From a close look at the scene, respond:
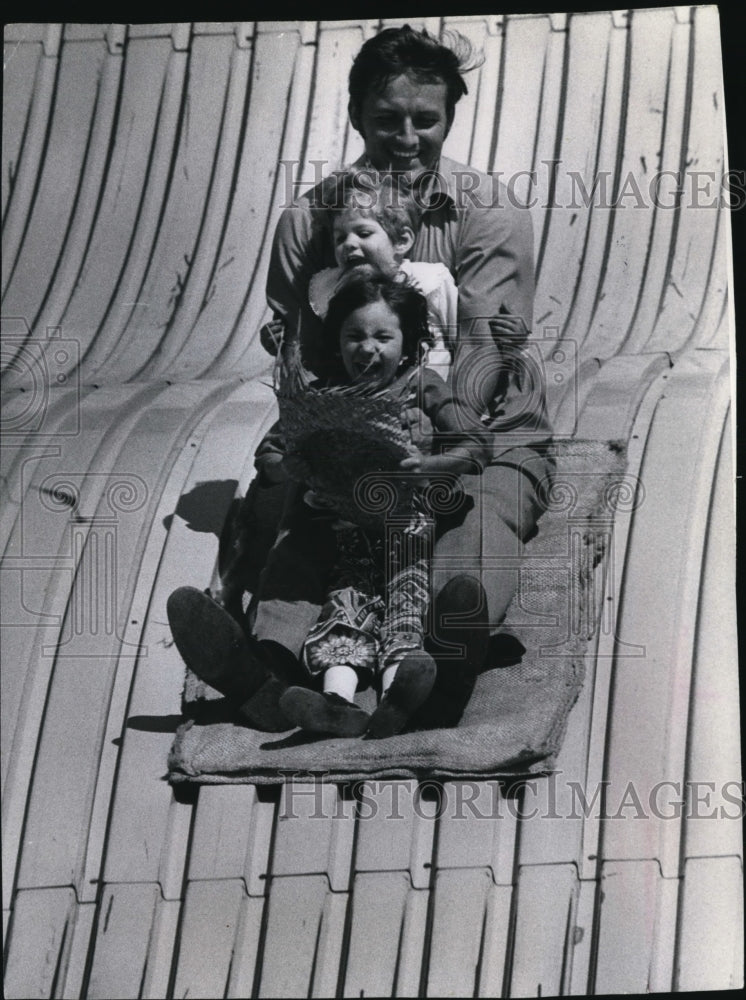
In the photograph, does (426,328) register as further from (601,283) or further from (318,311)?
(601,283)

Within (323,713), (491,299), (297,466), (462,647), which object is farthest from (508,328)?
(323,713)

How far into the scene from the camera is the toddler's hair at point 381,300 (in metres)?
5.21

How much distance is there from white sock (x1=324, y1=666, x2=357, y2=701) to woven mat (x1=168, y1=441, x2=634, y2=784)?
0.17ft

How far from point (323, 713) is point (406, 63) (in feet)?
5.70

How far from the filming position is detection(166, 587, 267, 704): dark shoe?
5.02 metres

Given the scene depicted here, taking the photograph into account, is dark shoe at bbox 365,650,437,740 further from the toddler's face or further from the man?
the toddler's face

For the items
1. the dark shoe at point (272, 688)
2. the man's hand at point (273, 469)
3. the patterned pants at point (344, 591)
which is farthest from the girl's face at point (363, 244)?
the dark shoe at point (272, 688)

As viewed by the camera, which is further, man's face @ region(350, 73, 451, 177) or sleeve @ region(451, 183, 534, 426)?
man's face @ region(350, 73, 451, 177)

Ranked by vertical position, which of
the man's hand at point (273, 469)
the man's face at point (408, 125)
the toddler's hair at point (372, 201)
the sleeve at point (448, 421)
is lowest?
the man's hand at point (273, 469)

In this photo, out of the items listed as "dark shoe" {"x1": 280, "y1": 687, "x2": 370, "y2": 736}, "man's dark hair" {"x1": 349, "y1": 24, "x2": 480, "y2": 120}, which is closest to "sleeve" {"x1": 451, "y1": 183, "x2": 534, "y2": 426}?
"man's dark hair" {"x1": 349, "y1": 24, "x2": 480, "y2": 120}

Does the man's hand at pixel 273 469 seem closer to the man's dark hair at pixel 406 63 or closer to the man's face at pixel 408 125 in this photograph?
the man's face at pixel 408 125

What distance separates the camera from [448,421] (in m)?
5.29

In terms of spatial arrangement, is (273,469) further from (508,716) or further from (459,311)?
(508,716)

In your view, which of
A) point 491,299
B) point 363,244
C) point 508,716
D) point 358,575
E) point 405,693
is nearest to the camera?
point 405,693
